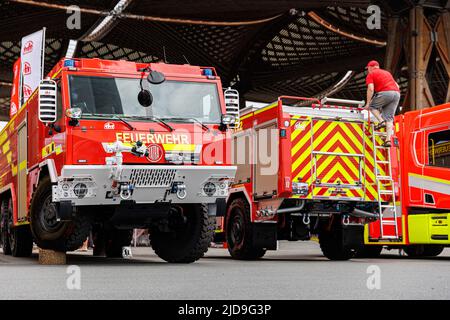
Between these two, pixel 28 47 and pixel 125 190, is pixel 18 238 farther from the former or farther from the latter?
pixel 28 47

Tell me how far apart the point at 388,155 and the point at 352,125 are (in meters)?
0.88

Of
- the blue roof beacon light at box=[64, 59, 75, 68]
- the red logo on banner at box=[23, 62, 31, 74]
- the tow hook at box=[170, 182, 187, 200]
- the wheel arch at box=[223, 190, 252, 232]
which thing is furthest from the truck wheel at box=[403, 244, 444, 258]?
the red logo on banner at box=[23, 62, 31, 74]

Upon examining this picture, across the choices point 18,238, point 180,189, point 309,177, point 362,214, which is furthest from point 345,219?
point 18,238

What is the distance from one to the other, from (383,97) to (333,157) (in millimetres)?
1457

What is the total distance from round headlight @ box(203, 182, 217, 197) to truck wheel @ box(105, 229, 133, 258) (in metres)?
4.62

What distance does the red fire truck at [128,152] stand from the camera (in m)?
10.9

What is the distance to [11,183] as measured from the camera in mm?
14727

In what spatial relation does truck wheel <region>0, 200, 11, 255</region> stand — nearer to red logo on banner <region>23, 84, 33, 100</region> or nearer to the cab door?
the cab door

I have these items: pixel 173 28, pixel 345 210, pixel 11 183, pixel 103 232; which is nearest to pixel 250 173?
pixel 345 210

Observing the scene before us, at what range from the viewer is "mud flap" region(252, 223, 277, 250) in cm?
1430

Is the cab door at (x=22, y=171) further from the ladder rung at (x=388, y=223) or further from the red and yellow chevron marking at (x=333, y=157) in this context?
the ladder rung at (x=388, y=223)

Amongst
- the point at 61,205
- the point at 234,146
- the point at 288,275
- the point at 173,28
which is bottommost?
the point at 288,275
